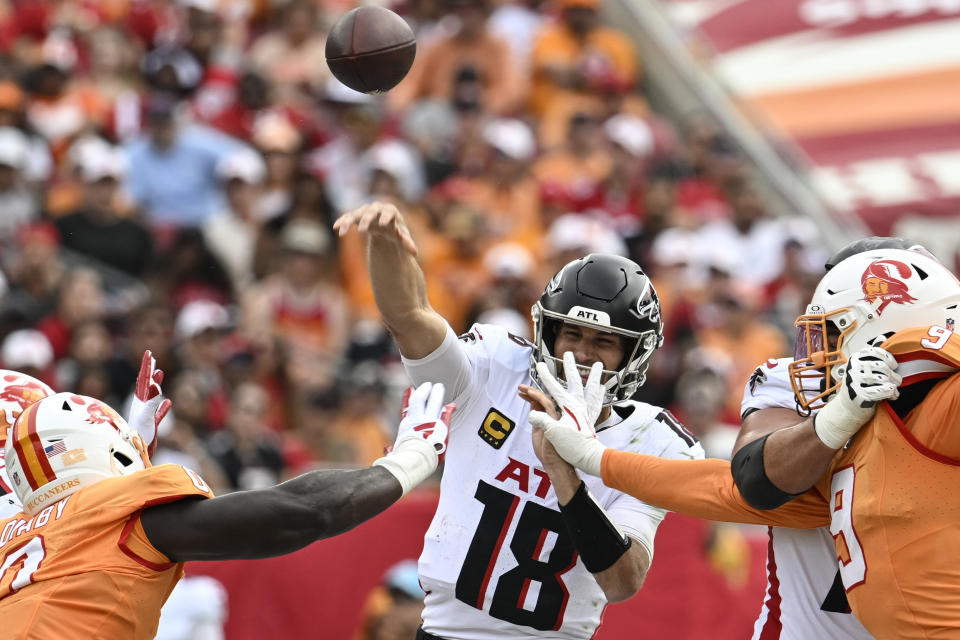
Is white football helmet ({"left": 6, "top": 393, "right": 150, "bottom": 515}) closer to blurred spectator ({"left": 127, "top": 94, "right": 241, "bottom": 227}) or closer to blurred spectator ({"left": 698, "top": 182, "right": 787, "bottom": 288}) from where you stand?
blurred spectator ({"left": 127, "top": 94, "right": 241, "bottom": 227})

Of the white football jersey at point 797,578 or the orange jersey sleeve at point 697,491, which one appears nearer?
the orange jersey sleeve at point 697,491

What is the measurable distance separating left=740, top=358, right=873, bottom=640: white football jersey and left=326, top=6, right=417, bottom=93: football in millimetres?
1842

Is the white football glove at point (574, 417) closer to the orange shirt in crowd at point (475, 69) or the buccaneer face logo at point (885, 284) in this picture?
the buccaneer face logo at point (885, 284)

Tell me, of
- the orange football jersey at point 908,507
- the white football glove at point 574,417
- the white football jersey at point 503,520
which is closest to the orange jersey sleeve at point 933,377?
the orange football jersey at point 908,507

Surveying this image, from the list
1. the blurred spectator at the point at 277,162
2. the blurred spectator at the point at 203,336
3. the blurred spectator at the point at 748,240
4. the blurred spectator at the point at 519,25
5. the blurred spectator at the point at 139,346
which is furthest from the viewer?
the blurred spectator at the point at 519,25

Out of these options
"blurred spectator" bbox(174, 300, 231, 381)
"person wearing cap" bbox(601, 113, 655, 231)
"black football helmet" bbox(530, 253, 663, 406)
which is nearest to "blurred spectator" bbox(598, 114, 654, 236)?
"person wearing cap" bbox(601, 113, 655, 231)

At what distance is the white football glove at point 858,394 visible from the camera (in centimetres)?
386

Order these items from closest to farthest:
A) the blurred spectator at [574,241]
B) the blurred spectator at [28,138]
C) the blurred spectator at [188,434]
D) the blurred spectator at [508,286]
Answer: the blurred spectator at [188,434], the blurred spectator at [508,286], the blurred spectator at [574,241], the blurred spectator at [28,138]

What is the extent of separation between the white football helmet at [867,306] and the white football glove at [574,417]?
645 millimetres

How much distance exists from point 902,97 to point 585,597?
9227 millimetres

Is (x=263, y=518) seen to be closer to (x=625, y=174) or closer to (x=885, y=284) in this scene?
(x=885, y=284)

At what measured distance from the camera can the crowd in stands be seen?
9047 millimetres

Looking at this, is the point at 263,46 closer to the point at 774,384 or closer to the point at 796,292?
the point at 796,292

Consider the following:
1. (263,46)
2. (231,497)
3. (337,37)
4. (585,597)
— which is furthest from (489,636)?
(263,46)
